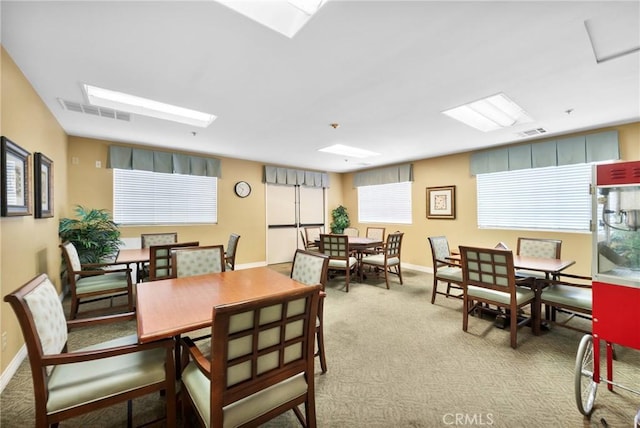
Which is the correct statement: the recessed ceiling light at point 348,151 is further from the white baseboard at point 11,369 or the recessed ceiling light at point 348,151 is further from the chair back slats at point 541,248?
the white baseboard at point 11,369

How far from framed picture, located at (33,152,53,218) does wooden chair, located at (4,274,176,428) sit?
5.65 ft

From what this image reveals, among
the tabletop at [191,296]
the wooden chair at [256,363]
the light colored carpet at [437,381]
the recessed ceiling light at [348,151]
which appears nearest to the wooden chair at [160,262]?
the light colored carpet at [437,381]

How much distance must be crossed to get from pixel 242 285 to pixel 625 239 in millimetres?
2616

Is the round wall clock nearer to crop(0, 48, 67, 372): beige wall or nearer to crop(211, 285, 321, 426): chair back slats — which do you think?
crop(0, 48, 67, 372): beige wall

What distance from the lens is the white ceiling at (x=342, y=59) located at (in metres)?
1.58

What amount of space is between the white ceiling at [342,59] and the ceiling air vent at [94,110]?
124mm

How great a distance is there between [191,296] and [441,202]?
5192 millimetres

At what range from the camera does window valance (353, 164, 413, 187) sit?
6067 millimetres

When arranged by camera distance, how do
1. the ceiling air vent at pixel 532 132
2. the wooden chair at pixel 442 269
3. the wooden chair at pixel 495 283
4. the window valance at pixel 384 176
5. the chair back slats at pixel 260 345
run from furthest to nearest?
1. the window valance at pixel 384 176
2. the ceiling air vent at pixel 532 132
3. the wooden chair at pixel 442 269
4. the wooden chair at pixel 495 283
5. the chair back slats at pixel 260 345

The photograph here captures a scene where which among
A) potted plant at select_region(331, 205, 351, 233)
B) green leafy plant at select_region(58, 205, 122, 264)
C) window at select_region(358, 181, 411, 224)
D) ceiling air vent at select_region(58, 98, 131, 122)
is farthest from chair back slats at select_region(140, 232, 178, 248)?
window at select_region(358, 181, 411, 224)

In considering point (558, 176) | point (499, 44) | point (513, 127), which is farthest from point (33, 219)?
point (558, 176)

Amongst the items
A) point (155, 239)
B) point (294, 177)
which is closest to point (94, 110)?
point (155, 239)

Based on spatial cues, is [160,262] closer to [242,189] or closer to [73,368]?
[73,368]

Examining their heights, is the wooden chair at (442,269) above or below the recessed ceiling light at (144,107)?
below
